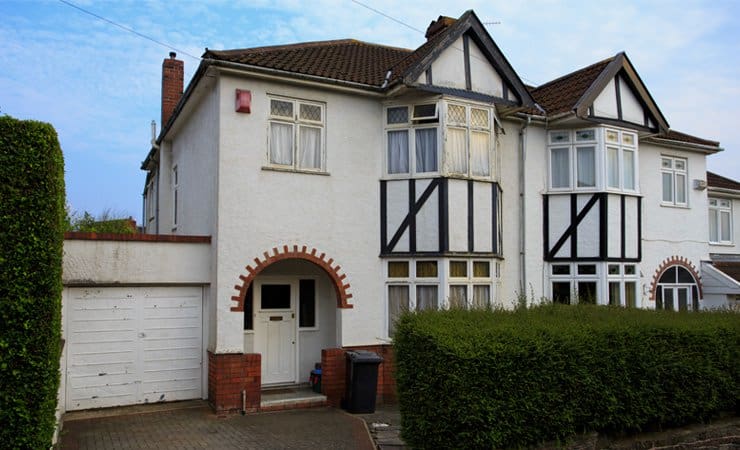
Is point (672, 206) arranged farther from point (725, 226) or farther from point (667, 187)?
point (725, 226)

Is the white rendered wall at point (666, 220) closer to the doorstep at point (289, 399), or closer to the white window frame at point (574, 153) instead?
the white window frame at point (574, 153)

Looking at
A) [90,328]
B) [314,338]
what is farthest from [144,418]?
[314,338]

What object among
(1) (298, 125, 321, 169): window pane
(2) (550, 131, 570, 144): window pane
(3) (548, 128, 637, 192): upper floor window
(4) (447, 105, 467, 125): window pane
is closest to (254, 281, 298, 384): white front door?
(1) (298, 125, 321, 169): window pane

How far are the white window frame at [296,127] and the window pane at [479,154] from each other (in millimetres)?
2994

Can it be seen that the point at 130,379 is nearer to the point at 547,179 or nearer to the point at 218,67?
the point at 218,67

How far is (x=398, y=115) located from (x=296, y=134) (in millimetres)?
2161

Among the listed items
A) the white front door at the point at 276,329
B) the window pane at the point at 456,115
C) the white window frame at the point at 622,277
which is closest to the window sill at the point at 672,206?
the white window frame at the point at 622,277

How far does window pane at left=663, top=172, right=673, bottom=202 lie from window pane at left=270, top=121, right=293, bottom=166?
10612 millimetres

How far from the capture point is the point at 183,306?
10.9m

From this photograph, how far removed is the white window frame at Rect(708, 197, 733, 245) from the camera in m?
19.3

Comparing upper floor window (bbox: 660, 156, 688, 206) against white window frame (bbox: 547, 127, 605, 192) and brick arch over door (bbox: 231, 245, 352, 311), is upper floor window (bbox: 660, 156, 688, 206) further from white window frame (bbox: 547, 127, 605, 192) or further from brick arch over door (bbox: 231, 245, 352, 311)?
brick arch over door (bbox: 231, 245, 352, 311)

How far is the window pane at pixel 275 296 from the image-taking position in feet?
40.9

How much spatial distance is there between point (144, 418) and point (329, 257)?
4.15 metres

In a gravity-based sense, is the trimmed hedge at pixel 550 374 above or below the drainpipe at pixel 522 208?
below
